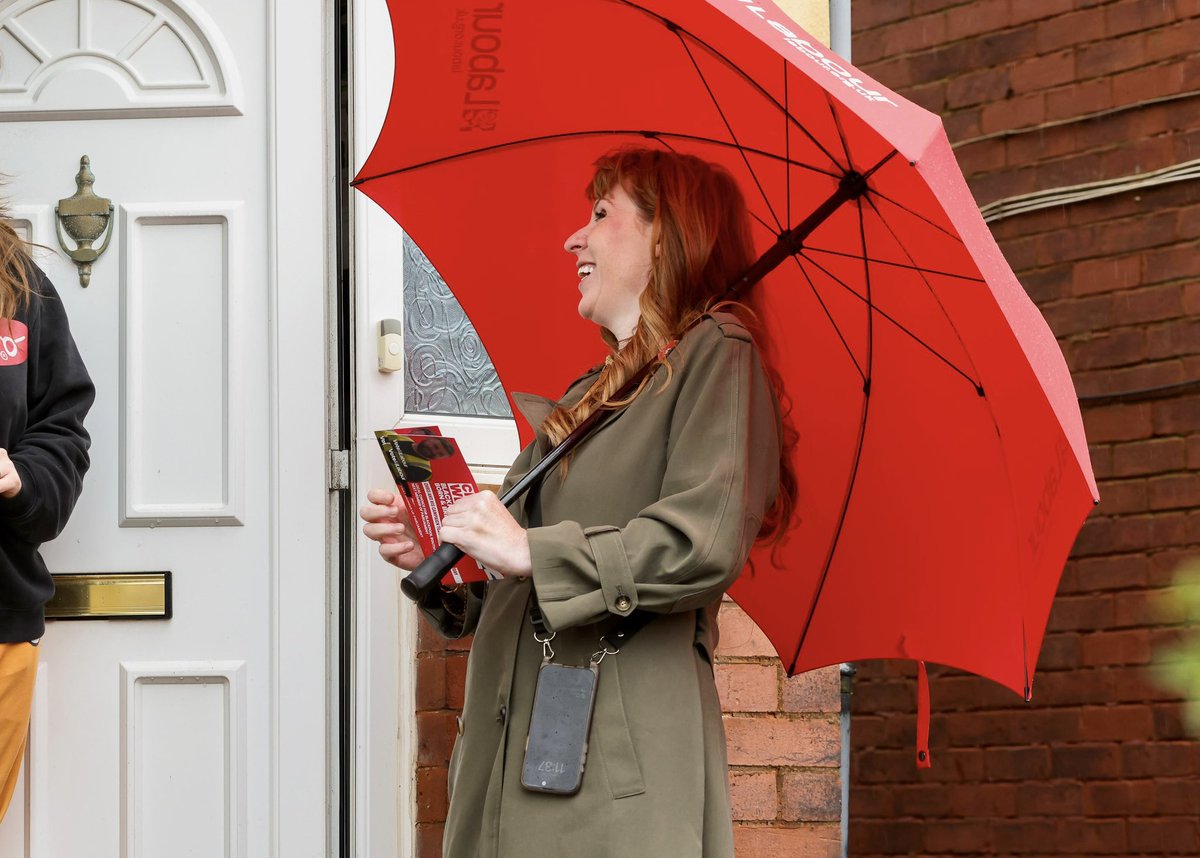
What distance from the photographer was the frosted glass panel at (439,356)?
152 inches

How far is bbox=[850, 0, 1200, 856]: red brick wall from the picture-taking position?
5.95m

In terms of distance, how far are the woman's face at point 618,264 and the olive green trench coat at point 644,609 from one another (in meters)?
0.18

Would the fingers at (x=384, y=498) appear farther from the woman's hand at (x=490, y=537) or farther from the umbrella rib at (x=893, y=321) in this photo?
the umbrella rib at (x=893, y=321)

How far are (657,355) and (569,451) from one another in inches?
8.2

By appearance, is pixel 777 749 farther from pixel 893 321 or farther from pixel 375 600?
pixel 893 321

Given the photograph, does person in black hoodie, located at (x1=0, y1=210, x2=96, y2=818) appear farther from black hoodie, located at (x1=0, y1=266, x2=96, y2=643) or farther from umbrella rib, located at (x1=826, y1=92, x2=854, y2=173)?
umbrella rib, located at (x1=826, y1=92, x2=854, y2=173)

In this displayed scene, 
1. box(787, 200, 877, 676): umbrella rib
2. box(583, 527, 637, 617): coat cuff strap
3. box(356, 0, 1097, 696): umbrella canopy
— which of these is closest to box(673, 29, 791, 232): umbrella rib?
box(356, 0, 1097, 696): umbrella canopy

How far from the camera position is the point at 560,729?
2.40 metres

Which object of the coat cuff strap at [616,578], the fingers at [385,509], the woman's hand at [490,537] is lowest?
the coat cuff strap at [616,578]

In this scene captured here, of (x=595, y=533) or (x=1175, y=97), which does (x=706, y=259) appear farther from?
(x=1175, y=97)

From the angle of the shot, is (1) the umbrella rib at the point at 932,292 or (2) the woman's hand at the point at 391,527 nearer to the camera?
(1) the umbrella rib at the point at 932,292

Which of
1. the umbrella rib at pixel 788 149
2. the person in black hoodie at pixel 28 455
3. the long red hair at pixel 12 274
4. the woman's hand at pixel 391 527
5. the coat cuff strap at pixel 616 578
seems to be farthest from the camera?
the long red hair at pixel 12 274

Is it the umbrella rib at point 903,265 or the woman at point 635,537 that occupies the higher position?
the umbrella rib at point 903,265

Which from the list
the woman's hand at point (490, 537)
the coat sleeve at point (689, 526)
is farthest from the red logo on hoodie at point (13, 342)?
the coat sleeve at point (689, 526)
